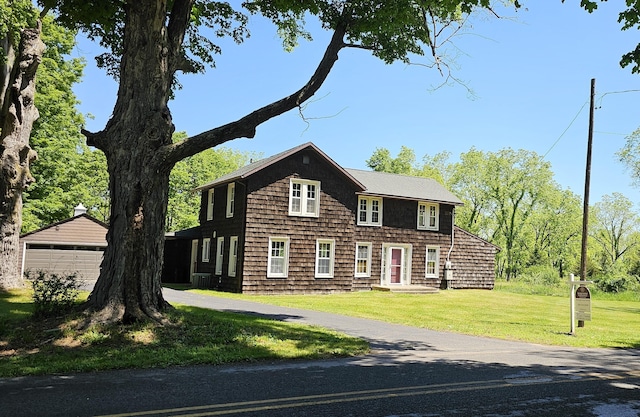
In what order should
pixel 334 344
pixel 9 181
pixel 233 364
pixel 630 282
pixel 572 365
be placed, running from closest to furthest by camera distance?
pixel 233 364, pixel 572 365, pixel 334 344, pixel 9 181, pixel 630 282

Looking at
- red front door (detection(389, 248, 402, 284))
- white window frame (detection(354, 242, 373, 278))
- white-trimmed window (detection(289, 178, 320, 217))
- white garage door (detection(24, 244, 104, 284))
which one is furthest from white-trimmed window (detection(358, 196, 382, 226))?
white garage door (detection(24, 244, 104, 284))

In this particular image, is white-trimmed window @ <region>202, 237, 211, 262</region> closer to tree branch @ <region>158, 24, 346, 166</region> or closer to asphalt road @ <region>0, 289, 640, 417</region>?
tree branch @ <region>158, 24, 346, 166</region>

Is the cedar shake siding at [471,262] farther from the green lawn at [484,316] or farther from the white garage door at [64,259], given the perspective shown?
the white garage door at [64,259]

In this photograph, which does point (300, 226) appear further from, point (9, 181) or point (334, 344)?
point (334, 344)

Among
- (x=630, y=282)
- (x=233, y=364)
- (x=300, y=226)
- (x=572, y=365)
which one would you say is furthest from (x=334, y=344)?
(x=630, y=282)

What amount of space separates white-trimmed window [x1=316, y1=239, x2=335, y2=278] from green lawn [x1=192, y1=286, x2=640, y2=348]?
4.97 feet

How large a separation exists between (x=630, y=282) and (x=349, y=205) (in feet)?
77.4

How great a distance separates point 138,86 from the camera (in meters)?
10.6


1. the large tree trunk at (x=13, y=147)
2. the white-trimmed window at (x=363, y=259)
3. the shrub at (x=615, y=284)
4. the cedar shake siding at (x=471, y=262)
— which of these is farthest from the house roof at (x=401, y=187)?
the large tree trunk at (x=13, y=147)

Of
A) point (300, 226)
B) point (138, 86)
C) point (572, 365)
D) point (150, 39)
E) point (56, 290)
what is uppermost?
point (150, 39)

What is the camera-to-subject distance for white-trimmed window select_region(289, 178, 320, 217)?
86.5 feet

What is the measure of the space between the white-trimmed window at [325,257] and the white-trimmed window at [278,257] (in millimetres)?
1786

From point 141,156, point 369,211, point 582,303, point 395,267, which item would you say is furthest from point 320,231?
point 141,156

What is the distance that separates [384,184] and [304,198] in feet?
21.4
